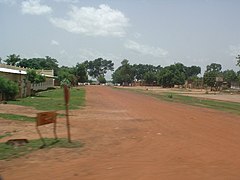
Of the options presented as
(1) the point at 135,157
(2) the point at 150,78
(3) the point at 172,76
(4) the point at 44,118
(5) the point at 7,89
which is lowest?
(1) the point at 135,157

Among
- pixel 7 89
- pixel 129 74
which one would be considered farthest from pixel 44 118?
pixel 129 74

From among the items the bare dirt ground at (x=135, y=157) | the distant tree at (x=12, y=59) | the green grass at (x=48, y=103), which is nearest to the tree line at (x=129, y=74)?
the distant tree at (x=12, y=59)

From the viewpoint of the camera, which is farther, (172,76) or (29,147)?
(172,76)

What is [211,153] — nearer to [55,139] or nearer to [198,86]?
[55,139]

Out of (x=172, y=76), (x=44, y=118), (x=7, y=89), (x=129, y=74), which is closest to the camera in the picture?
(x=44, y=118)

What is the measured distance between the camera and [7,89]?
35.5 metres

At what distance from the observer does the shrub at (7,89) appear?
3453cm

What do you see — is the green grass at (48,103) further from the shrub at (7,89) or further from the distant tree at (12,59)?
the distant tree at (12,59)

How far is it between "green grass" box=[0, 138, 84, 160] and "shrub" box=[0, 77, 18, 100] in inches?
868

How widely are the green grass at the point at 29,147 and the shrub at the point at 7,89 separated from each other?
72.3ft

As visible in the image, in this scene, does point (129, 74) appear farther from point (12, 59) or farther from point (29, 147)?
point (29, 147)

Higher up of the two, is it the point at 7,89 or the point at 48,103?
the point at 7,89

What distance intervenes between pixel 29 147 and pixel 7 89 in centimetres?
2446

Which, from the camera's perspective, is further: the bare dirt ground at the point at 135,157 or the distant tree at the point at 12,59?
the distant tree at the point at 12,59
